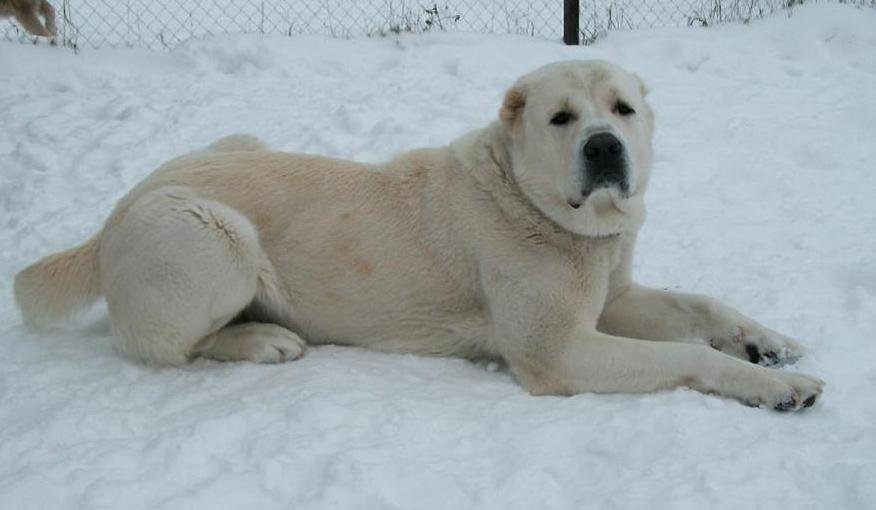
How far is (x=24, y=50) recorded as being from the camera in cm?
826

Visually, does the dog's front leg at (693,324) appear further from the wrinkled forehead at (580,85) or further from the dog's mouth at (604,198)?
the wrinkled forehead at (580,85)

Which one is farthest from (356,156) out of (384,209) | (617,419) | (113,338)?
(617,419)

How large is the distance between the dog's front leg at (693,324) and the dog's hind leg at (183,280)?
1.50 metres

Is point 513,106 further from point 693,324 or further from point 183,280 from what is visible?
point 183,280

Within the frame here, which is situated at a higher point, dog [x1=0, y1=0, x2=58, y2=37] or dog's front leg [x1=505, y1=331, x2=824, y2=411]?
dog [x1=0, y1=0, x2=58, y2=37]

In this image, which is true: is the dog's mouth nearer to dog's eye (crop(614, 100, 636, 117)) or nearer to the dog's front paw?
dog's eye (crop(614, 100, 636, 117))

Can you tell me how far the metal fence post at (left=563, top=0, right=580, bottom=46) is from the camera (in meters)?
8.74

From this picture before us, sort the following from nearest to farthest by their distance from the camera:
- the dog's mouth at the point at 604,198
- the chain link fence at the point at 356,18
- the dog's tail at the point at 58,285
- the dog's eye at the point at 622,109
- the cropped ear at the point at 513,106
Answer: the dog's mouth at the point at 604,198
the dog's eye at the point at 622,109
the cropped ear at the point at 513,106
the dog's tail at the point at 58,285
the chain link fence at the point at 356,18

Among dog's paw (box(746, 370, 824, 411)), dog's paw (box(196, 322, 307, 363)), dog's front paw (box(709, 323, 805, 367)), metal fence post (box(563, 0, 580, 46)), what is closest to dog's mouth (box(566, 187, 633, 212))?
dog's front paw (box(709, 323, 805, 367))

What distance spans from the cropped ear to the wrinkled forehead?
1.7 inches

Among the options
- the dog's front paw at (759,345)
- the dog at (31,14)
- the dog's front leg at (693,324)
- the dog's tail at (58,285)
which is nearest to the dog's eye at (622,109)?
the dog's front leg at (693,324)

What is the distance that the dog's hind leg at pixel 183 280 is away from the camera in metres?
3.79

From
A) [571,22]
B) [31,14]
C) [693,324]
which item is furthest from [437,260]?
[31,14]

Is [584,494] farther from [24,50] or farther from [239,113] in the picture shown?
[24,50]
